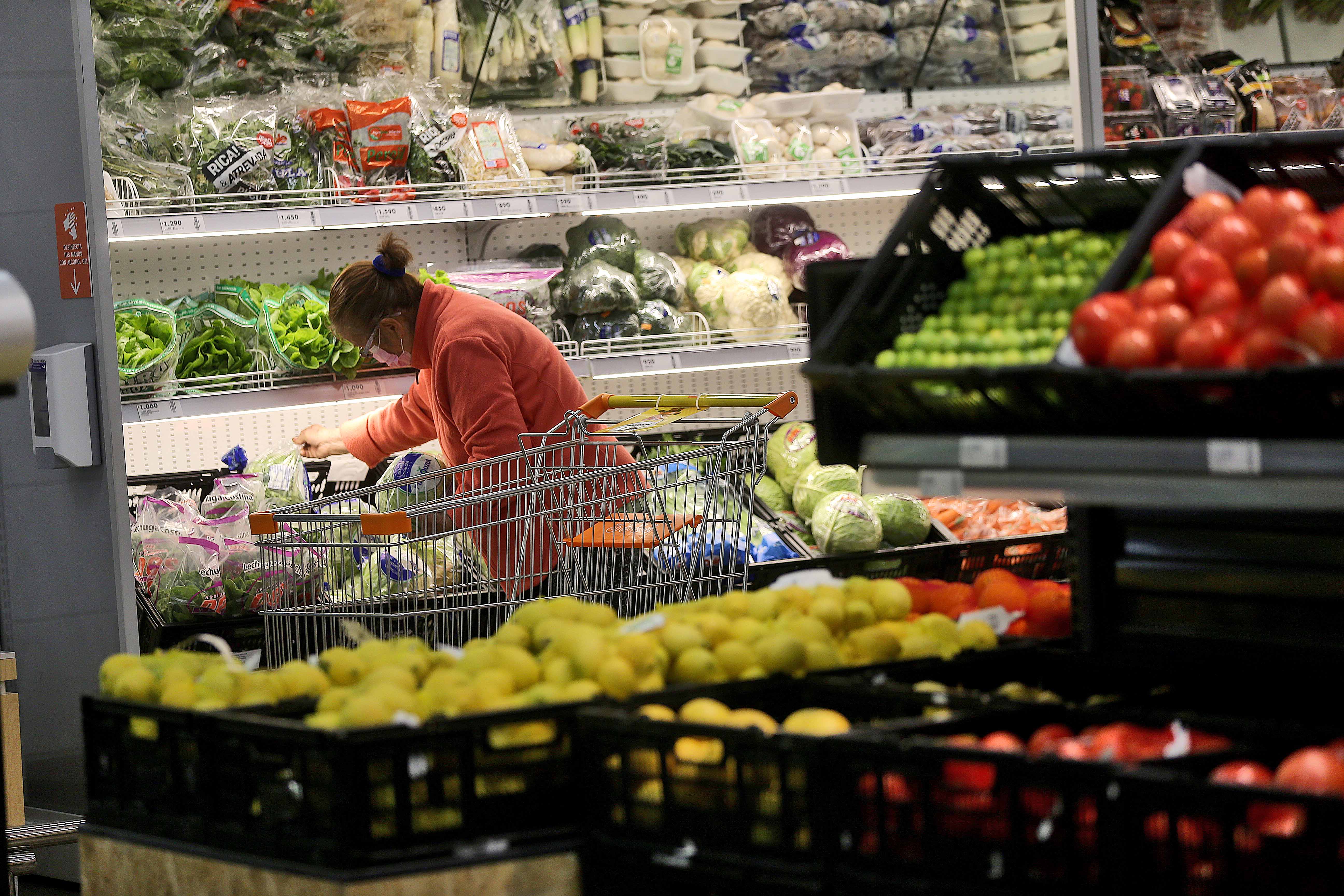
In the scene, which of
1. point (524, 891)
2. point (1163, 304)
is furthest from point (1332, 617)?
point (524, 891)

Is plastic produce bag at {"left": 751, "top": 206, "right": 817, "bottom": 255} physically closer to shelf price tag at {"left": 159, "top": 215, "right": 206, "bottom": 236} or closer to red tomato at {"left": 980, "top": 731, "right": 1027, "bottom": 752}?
shelf price tag at {"left": 159, "top": 215, "right": 206, "bottom": 236}

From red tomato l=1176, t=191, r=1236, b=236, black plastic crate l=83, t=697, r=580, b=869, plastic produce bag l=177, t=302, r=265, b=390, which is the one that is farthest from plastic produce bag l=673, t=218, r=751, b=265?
black plastic crate l=83, t=697, r=580, b=869

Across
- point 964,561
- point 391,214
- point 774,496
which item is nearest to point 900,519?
point 774,496

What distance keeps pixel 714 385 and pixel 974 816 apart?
3758 millimetres

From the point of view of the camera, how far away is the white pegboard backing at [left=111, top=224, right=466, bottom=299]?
4391mm

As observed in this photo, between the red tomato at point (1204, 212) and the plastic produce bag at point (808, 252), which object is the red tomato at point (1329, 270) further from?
the plastic produce bag at point (808, 252)

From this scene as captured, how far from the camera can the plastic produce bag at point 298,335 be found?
4016 mm

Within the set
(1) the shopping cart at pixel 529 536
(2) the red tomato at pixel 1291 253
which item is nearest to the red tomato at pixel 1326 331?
(2) the red tomato at pixel 1291 253

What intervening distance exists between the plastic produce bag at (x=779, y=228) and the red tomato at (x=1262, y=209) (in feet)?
10.7

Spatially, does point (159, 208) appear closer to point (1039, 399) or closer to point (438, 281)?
point (438, 281)

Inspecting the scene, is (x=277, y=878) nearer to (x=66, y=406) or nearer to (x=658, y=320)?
(x=66, y=406)

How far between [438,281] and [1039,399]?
293 cm

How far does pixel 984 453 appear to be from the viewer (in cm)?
167

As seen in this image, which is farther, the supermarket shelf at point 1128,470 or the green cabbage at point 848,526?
the green cabbage at point 848,526
